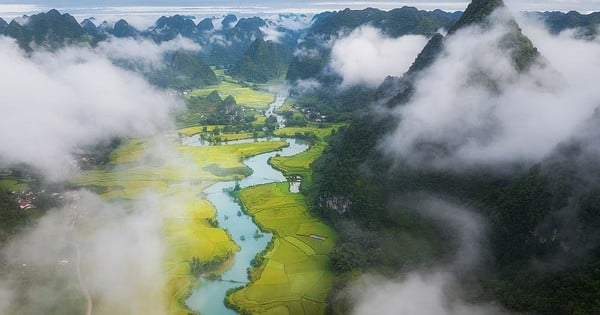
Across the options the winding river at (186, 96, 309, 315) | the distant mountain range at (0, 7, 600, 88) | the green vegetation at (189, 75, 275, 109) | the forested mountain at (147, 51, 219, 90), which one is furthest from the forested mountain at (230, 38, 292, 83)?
the winding river at (186, 96, 309, 315)

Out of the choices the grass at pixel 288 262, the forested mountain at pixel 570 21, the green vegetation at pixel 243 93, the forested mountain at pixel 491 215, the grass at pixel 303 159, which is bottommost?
the green vegetation at pixel 243 93

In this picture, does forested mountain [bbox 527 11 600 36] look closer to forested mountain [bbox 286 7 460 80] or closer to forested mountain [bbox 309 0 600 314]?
forested mountain [bbox 286 7 460 80]

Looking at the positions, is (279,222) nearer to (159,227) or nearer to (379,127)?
(159,227)

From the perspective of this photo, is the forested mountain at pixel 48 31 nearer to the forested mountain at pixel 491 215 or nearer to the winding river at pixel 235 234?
the winding river at pixel 235 234

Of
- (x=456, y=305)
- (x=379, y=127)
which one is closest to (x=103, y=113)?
A: (x=379, y=127)

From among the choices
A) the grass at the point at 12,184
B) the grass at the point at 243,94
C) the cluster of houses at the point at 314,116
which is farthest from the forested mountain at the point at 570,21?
the grass at the point at 12,184

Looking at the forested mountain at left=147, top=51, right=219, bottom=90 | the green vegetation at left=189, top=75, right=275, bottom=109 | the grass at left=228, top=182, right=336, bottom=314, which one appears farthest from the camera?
the forested mountain at left=147, top=51, right=219, bottom=90
